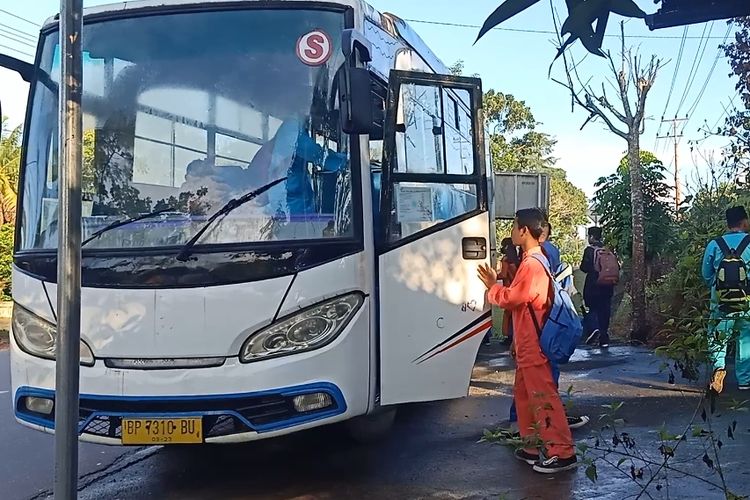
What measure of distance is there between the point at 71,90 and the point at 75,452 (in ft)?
4.21

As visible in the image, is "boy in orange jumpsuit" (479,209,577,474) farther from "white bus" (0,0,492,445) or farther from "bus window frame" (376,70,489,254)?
"bus window frame" (376,70,489,254)

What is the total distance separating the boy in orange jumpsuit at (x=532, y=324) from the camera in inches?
210

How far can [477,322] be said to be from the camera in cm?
560

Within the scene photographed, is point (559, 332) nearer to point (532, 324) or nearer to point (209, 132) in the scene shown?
point (532, 324)

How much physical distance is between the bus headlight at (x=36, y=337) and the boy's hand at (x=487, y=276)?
98.8 inches

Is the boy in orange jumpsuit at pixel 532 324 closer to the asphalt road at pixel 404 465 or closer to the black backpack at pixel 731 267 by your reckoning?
the asphalt road at pixel 404 465

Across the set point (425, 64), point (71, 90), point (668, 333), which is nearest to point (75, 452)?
point (71, 90)

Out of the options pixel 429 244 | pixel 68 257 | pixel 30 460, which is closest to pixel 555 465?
pixel 429 244

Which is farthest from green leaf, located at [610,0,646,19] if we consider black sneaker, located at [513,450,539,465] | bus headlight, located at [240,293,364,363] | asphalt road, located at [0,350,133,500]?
asphalt road, located at [0,350,133,500]

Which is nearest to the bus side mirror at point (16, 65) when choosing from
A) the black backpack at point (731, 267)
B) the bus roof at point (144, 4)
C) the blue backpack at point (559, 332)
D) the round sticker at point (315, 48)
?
the bus roof at point (144, 4)

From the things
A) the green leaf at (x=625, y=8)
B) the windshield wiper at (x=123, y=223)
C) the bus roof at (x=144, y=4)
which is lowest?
the windshield wiper at (x=123, y=223)

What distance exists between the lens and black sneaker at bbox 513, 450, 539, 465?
562 centimetres

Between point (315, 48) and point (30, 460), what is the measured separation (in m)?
4.09

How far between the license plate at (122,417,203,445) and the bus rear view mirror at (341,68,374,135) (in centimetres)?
190
